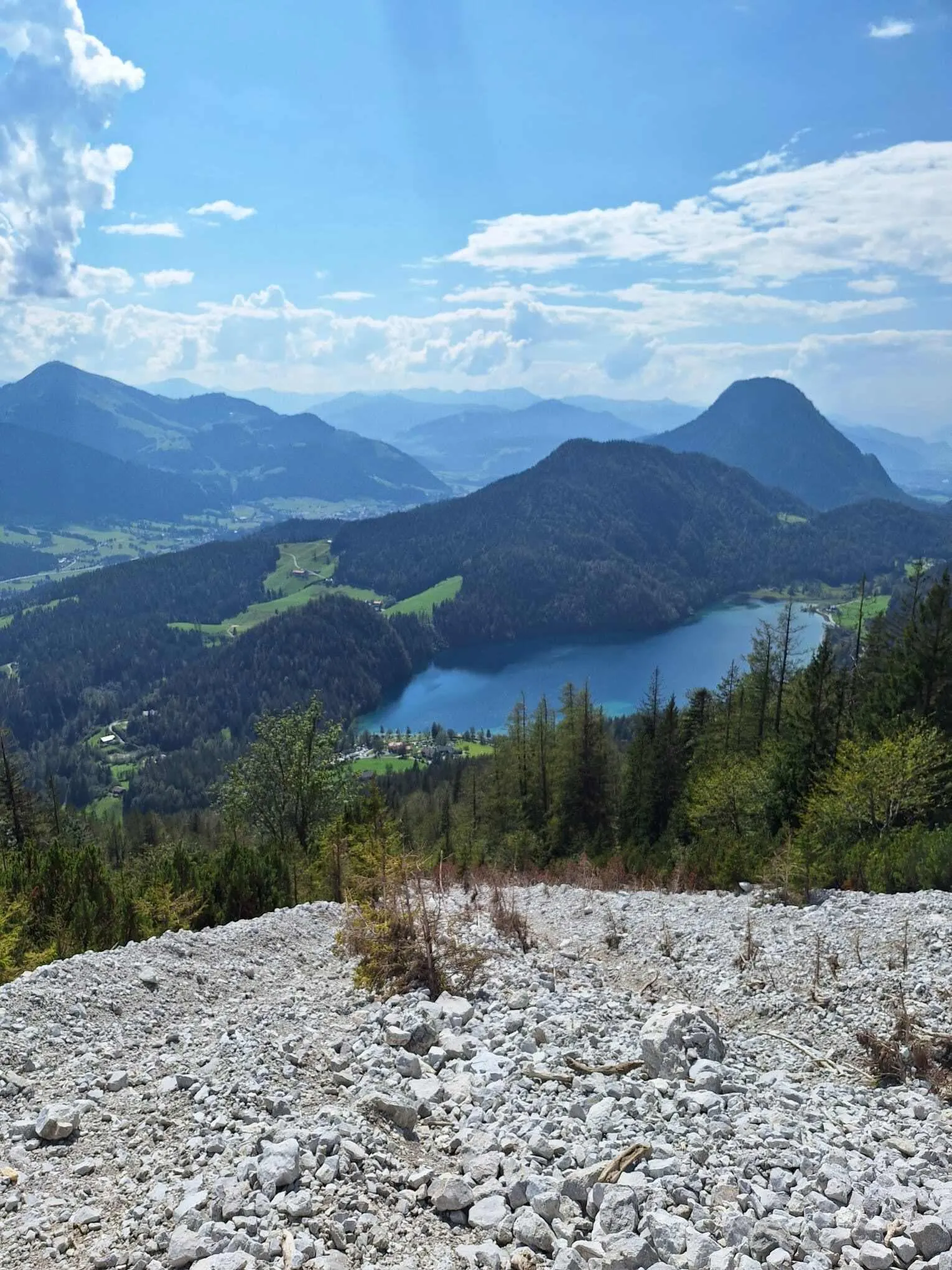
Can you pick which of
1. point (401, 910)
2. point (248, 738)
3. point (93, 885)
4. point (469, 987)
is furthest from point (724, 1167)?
point (248, 738)

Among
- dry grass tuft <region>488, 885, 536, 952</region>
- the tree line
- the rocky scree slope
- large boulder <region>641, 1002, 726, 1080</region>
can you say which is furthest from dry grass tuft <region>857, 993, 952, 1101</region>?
the tree line

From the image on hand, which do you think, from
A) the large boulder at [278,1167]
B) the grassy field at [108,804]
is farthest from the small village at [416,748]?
the large boulder at [278,1167]

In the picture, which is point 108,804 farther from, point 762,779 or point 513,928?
point 513,928

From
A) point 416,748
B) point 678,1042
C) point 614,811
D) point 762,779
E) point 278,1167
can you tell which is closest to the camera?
point 278,1167

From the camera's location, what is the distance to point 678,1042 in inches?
401

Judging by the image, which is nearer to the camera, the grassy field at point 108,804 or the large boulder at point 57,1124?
the large boulder at point 57,1124

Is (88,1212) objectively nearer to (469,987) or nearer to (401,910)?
(469,987)

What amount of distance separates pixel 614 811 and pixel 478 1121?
46235 millimetres

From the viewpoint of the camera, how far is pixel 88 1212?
7.34 metres

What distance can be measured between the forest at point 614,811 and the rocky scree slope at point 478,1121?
4762mm

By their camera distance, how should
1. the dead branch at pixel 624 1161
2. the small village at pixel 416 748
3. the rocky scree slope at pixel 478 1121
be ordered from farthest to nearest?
the small village at pixel 416 748 < the dead branch at pixel 624 1161 < the rocky scree slope at pixel 478 1121

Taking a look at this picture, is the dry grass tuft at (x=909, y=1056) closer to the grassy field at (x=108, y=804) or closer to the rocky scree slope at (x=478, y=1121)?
the rocky scree slope at (x=478, y=1121)

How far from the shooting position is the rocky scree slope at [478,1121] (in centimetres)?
670

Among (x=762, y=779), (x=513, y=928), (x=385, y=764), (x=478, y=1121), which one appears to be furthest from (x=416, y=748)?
(x=478, y=1121)
